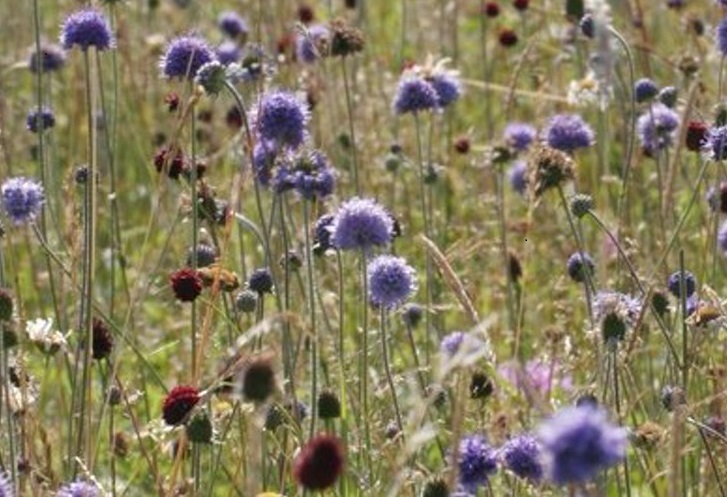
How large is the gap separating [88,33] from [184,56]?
20cm

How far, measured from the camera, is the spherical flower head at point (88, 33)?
128 inches

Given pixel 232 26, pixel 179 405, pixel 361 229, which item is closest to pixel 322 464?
pixel 179 405

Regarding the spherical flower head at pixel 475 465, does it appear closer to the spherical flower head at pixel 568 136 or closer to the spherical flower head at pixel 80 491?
the spherical flower head at pixel 80 491

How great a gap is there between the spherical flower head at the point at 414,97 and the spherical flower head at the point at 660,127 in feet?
1.66

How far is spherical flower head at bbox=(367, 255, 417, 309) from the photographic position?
2.79 metres

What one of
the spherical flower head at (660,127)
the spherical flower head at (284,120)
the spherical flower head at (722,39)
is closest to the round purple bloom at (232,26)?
the spherical flower head at (660,127)

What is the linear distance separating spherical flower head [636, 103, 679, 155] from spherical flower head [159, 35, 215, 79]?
1169mm

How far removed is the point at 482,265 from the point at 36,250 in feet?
4.13

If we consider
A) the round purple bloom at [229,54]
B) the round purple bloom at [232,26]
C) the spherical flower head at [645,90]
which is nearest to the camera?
the spherical flower head at [645,90]

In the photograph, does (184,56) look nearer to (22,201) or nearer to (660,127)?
(22,201)

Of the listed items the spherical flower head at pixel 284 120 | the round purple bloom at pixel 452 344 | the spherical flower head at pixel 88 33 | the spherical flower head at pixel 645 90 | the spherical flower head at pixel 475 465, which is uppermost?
the spherical flower head at pixel 88 33

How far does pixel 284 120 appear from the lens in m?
2.95

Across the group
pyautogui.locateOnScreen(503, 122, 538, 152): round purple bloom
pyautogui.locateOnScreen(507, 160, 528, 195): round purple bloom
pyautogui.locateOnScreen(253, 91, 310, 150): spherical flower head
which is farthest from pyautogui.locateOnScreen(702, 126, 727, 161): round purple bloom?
pyautogui.locateOnScreen(507, 160, 528, 195): round purple bloom

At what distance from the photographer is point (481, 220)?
5121mm
